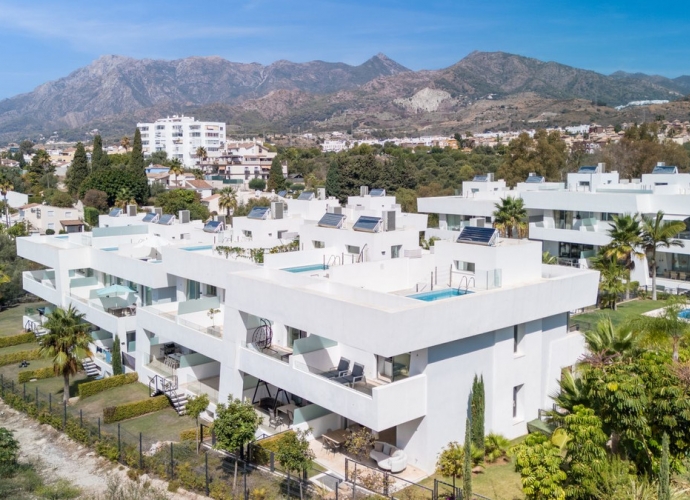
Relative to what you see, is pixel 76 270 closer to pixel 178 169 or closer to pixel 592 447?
pixel 592 447

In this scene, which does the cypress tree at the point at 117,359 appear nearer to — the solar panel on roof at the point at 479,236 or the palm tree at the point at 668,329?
the solar panel on roof at the point at 479,236

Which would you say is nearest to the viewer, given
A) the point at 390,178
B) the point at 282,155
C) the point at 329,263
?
the point at 329,263

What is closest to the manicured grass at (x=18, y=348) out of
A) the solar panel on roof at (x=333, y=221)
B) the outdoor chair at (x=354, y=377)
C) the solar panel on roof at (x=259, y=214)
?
the solar panel on roof at (x=259, y=214)

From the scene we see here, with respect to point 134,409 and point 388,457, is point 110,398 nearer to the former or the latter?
point 134,409

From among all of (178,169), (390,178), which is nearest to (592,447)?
(390,178)

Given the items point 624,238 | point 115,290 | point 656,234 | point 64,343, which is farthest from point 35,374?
point 656,234

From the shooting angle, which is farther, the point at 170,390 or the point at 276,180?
the point at 276,180
